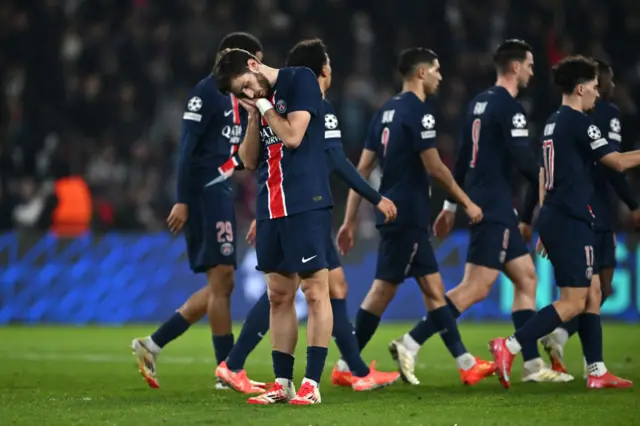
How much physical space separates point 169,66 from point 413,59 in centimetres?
1040

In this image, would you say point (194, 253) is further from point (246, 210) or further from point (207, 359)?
point (246, 210)

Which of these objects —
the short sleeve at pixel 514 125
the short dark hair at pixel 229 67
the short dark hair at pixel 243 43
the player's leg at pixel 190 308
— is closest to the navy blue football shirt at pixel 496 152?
the short sleeve at pixel 514 125

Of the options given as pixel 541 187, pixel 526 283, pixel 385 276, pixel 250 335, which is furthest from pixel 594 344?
pixel 250 335

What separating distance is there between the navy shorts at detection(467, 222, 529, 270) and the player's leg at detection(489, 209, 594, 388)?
76 cm

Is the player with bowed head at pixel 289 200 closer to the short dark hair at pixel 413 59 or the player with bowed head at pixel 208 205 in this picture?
the player with bowed head at pixel 208 205

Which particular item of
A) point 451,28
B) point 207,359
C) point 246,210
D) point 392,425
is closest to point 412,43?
point 451,28

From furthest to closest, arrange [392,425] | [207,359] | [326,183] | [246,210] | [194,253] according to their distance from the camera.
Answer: [246,210] → [207,359] → [194,253] → [326,183] → [392,425]

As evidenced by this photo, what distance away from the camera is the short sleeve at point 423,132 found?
355 inches

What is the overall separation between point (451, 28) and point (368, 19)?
137 cm

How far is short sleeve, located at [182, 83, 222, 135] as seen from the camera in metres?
8.80

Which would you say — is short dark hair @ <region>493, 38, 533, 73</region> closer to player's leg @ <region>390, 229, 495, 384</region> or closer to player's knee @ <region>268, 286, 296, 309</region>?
player's leg @ <region>390, 229, 495, 384</region>

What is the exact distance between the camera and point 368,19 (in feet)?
65.4

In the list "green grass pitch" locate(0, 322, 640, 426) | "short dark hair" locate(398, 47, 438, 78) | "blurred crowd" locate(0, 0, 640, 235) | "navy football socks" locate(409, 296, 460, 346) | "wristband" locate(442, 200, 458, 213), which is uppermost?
"blurred crowd" locate(0, 0, 640, 235)

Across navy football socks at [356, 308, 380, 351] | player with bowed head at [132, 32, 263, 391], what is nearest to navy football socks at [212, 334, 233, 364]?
player with bowed head at [132, 32, 263, 391]
